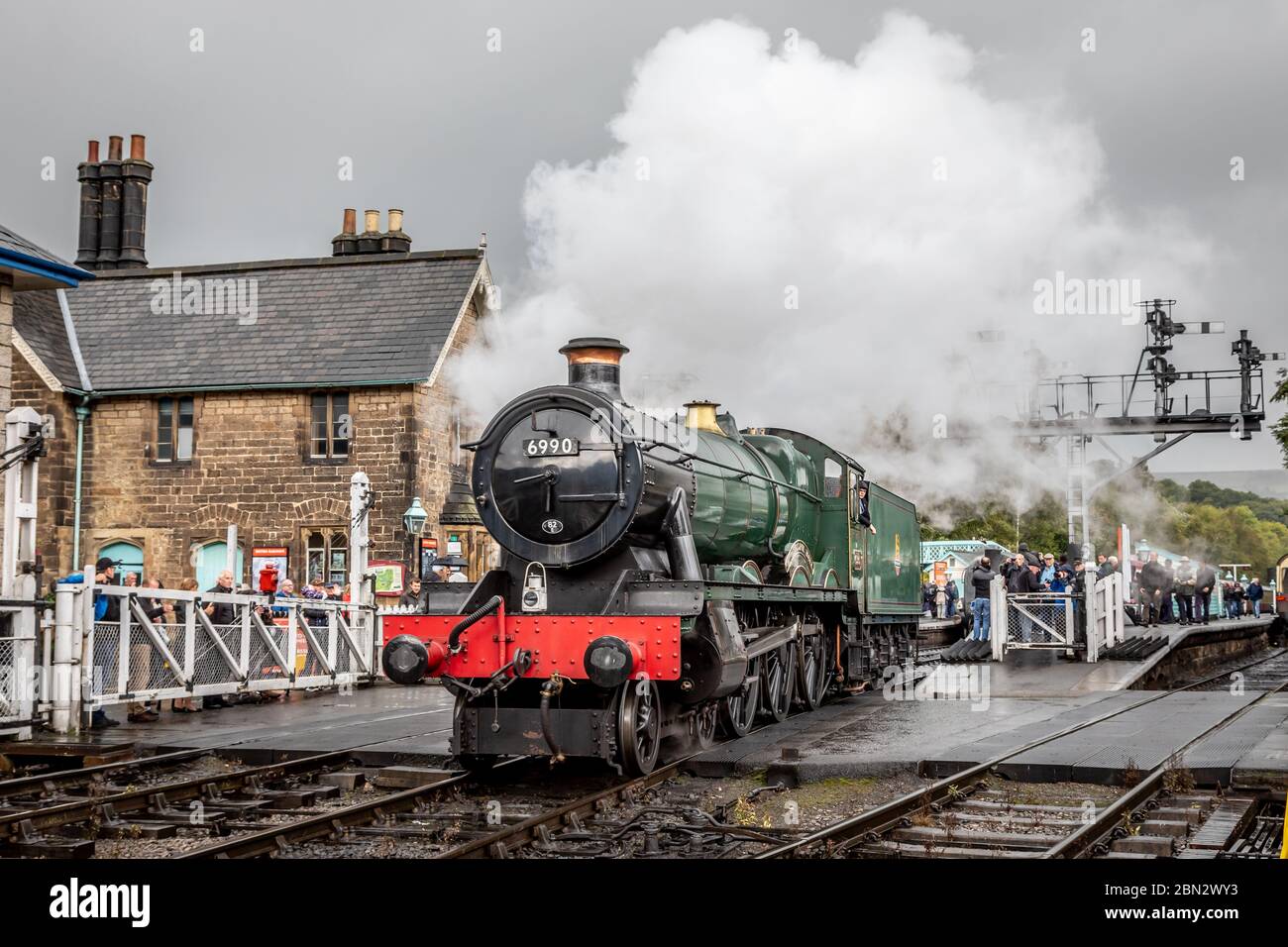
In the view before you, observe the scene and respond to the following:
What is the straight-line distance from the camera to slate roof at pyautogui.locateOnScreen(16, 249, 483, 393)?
919 inches

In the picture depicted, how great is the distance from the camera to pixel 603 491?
9031mm

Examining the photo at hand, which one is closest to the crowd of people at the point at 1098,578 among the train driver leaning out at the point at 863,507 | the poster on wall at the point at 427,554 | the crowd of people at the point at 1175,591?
the crowd of people at the point at 1175,591

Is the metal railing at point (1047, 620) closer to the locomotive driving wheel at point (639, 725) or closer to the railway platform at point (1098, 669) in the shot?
the railway platform at point (1098, 669)

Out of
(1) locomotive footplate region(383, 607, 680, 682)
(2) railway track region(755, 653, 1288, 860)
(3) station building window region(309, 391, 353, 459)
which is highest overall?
(3) station building window region(309, 391, 353, 459)

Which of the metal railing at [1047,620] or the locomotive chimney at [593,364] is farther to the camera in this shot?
the metal railing at [1047,620]

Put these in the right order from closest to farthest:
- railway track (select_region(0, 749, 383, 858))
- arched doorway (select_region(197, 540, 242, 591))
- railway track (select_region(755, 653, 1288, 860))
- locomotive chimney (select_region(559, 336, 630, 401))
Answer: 1. railway track (select_region(755, 653, 1288, 860))
2. railway track (select_region(0, 749, 383, 858))
3. locomotive chimney (select_region(559, 336, 630, 401))
4. arched doorway (select_region(197, 540, 242, 591))

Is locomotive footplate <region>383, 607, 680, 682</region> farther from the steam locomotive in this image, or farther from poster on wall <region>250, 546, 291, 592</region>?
poster on wall <region>250, 546, 291, 592</region>

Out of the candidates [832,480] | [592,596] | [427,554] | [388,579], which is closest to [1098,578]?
[832,480]

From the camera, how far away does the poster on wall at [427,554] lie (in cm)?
2127

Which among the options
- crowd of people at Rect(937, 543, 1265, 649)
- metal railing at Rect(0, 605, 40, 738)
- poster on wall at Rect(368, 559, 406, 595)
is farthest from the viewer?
poster on wall at Rect(368, 559, 406, 595)

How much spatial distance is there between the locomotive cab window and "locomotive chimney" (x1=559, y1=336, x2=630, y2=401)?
4.93 meters

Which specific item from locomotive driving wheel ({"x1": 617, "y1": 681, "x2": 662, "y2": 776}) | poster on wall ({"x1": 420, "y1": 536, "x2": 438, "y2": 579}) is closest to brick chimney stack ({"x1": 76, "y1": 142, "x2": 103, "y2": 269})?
poster on wall ({"x1": 420, "y1": 536, "x2": 438, "y2": 579})

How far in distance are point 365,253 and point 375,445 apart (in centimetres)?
561

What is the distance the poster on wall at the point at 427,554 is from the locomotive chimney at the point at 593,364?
11.7m
